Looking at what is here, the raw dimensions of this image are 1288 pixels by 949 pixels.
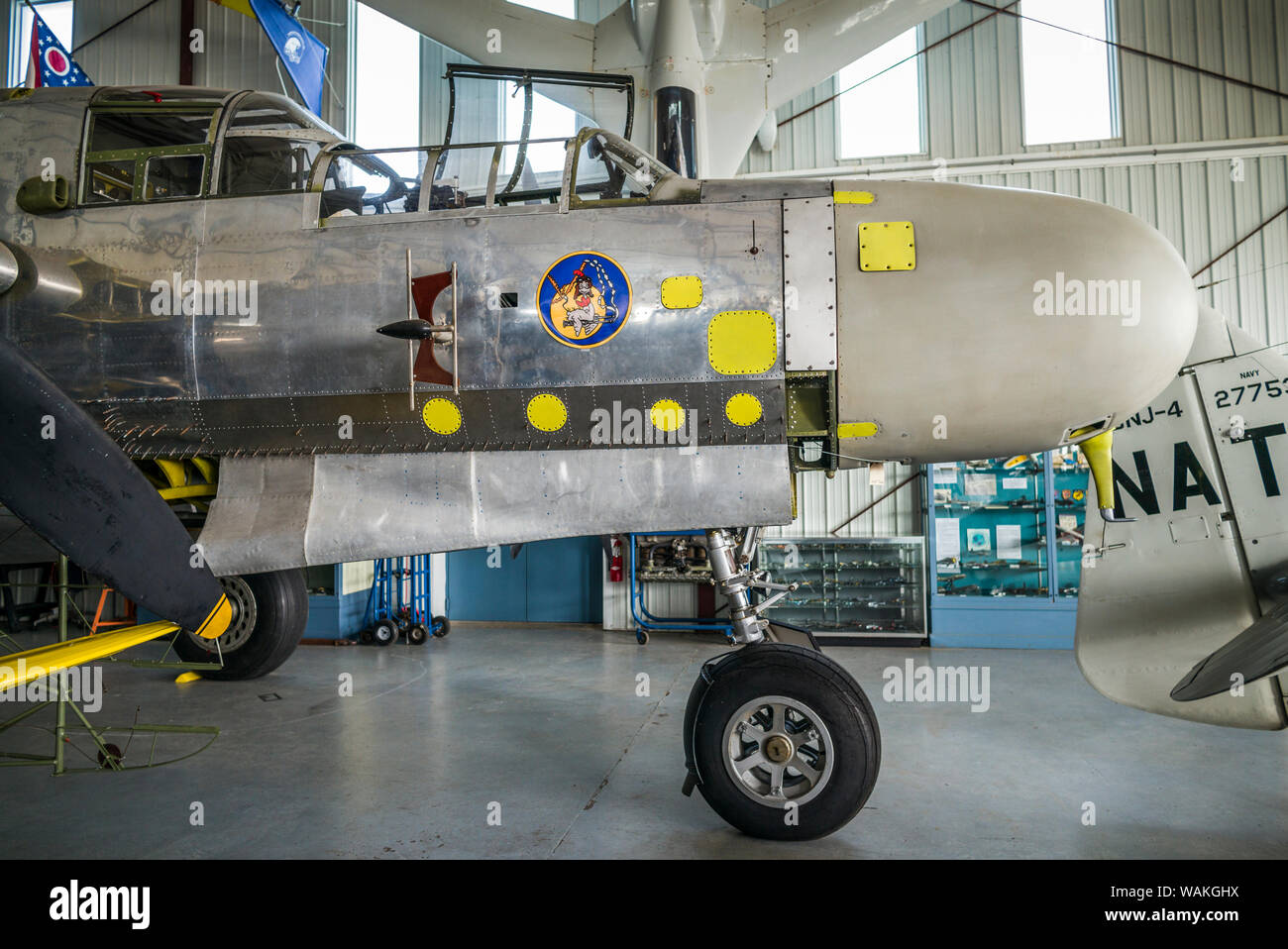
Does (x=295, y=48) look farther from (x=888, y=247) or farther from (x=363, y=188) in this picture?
(x=888, y=247)

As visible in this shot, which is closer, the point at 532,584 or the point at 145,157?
the point at 145,157

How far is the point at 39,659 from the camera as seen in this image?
14.0 feet

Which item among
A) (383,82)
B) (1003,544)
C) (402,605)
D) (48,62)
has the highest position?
(383,82)

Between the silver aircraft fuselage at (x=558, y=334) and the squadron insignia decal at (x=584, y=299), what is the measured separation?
0.05 feet

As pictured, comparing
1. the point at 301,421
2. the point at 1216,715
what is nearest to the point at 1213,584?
the point at 1216,715

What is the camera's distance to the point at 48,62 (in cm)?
988

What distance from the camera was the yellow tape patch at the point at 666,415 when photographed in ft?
13.0

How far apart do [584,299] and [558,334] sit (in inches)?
8.8

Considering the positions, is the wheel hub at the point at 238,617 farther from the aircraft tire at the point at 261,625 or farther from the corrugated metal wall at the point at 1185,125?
the corrugated metal wall at the point at 1185,125

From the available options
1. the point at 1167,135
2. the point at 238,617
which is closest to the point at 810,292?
the point at 238,617

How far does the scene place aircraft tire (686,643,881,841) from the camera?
375cm

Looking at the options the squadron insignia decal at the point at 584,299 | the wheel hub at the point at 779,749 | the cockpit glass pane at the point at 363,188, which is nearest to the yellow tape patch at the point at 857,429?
the squadron insignia decal at the point at 584,299

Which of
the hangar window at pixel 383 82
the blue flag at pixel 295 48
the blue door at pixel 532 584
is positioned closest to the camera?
the blue flag at pixel 295 48

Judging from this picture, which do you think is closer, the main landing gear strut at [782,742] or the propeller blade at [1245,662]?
the propeller blade at [1245,662]
